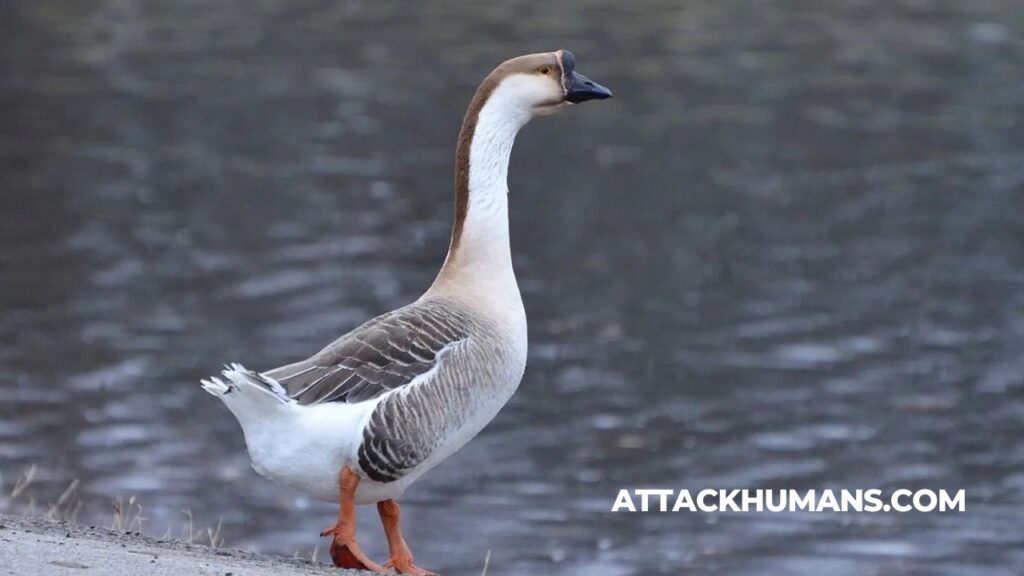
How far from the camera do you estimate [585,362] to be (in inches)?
520

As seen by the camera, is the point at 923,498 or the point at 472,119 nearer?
the point at 472,119

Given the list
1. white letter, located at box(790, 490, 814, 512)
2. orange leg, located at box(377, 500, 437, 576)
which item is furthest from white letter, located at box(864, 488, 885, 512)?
orange leg, located at box(377, 500, 437, 576)

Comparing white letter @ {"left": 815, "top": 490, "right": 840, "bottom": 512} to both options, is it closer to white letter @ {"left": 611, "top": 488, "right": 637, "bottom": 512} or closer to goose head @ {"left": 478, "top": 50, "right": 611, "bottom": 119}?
white letter @ {"left": 611, "top": 488, "right": 637, "bottom": 512}

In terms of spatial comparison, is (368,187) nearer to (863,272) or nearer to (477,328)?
(863,272)

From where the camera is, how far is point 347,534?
19.0ft

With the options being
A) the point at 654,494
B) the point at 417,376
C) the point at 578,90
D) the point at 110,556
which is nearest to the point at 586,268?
the point at 654,494

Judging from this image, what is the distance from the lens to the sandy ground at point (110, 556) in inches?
200

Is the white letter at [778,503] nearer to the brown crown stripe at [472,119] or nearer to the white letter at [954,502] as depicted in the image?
the white letter at [954,502]

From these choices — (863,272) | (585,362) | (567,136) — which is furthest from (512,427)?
(567,136)

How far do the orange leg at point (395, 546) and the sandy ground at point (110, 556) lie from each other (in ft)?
1.05

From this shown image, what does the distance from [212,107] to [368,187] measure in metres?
4.67

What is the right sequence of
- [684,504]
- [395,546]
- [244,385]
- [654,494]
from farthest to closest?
[654,494], [684,504], [395,546], [244,385]

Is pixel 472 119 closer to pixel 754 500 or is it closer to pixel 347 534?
pixel 347 534

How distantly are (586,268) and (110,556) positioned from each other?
414 inches
